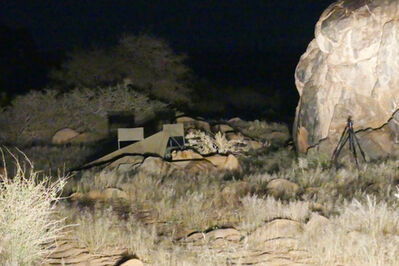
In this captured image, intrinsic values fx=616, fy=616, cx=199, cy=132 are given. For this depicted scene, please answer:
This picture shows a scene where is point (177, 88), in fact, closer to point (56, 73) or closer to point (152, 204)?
point (56, 73)

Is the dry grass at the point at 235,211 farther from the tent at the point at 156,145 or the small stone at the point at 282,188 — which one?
the tent at the point at 156,145

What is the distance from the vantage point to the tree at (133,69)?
2425 centimetres

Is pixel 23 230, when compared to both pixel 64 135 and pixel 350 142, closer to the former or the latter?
pixel 350 142

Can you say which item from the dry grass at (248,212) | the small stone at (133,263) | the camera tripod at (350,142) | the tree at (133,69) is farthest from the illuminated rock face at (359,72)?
the tree at (133,69)

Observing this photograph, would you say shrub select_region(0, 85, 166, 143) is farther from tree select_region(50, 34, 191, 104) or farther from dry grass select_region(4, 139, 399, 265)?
dry grass select_region(4, 139, 399, 265)

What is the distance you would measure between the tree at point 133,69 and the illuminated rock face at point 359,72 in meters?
11.9

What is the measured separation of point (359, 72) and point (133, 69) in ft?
45.5

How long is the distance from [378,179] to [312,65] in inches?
158

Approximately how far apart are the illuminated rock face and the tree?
11.9 metres

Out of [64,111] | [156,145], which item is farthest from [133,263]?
[64,111]

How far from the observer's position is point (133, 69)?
24547 mm

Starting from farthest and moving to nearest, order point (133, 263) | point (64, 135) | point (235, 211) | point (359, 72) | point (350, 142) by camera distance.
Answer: point (64, 135) < point (359, 72) < point (350, 142) < point (235, 211) < point (133, 263)

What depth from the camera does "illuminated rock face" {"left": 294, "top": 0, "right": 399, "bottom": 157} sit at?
11.8 m

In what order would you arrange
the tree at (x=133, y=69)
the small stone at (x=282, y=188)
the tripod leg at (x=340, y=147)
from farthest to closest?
1. the tree at (x=133, y=69)
2. the tripod leg at (x=340, y=147)
3. the small stone at (x=282, y=188)
